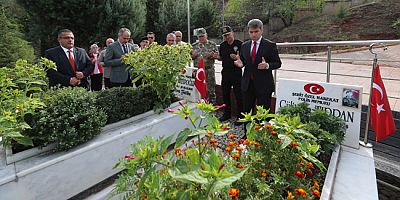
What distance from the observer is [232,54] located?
4090 millimetres

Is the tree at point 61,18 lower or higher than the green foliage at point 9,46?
higher

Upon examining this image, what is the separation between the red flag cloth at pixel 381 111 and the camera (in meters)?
2.91

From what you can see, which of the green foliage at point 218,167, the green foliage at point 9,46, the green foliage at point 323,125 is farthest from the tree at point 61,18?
the green foliage at point 218,167

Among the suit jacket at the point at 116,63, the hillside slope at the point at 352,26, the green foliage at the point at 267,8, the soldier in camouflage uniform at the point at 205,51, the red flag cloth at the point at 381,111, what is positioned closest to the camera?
the red flag cloth at the point at 381,111

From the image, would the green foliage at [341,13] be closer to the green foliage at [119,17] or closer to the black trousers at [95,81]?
the green foliage at [119,17]

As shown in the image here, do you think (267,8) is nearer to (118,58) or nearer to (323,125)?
(118,58)

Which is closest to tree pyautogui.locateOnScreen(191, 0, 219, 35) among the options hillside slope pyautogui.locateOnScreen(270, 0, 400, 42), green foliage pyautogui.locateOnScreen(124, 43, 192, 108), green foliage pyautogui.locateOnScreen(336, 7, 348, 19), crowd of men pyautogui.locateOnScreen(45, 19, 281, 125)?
hillside slope pyautogui.locateOnScreen(270, 0, 400, 42)

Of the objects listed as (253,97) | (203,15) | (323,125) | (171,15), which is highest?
(203,15)

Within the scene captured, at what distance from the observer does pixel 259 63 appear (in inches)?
133

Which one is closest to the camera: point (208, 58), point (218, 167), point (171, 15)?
point (218, 167)

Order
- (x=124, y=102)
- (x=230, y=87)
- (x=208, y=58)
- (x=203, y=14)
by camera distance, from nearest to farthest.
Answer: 1. (x=124, y=102)
2. (x=230, y=87)
3. (x=208, y=58)
4. (x=203, y=14)

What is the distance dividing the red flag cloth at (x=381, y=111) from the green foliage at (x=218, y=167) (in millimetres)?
1307

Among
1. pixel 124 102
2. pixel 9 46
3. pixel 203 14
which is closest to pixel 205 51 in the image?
pixel 124 102

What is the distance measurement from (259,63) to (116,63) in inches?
88.7
